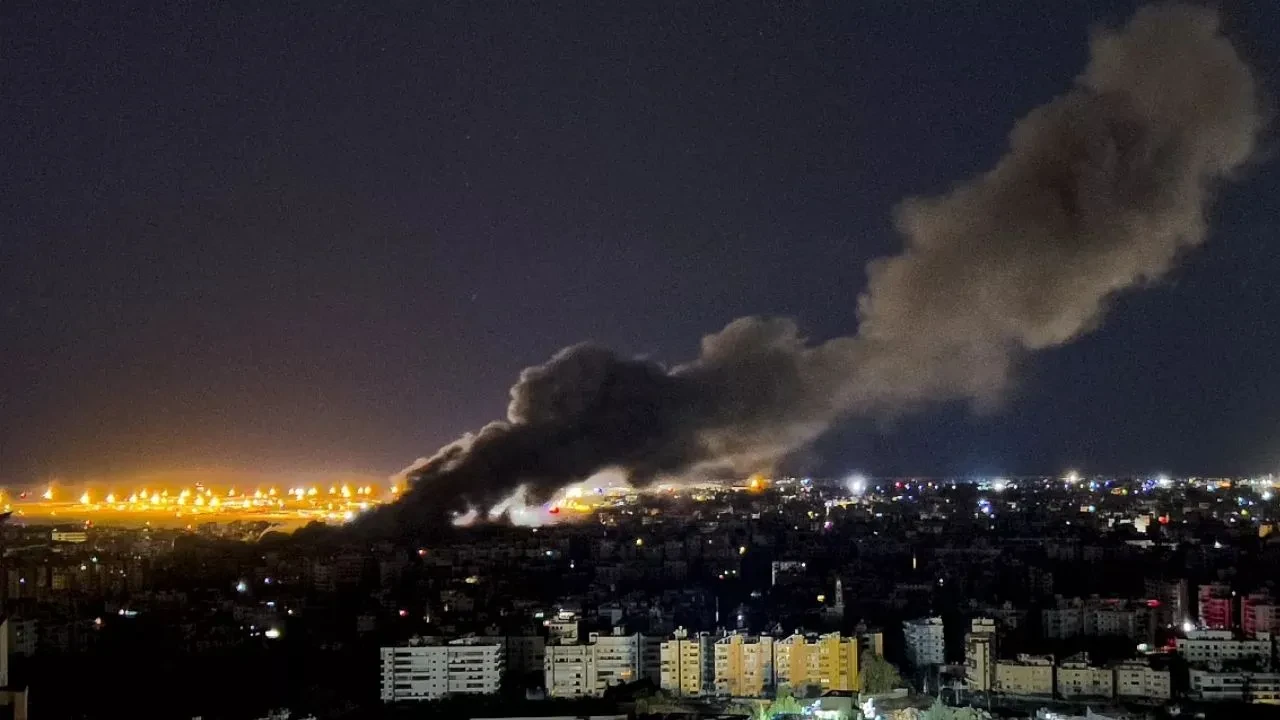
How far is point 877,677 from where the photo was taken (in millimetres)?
13273

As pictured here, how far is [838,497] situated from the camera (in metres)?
41.1

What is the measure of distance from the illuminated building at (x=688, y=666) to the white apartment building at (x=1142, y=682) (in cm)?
362

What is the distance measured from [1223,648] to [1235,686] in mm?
1442

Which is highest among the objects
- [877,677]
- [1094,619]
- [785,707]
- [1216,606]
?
[1216,606]

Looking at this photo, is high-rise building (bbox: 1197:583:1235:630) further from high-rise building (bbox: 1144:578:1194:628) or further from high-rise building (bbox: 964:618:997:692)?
high-rise building (bbox: 964:618:997:692)

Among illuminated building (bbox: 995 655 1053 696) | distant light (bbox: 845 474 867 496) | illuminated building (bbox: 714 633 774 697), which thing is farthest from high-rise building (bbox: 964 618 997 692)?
distant light (bbox: 845 474 867 496)

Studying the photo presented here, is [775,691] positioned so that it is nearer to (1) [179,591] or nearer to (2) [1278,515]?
(1) [179,591]

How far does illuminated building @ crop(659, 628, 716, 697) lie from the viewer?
13.7 m

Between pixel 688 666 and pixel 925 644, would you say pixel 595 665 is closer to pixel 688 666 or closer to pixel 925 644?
pixel 688 666

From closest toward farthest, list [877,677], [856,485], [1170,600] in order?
[877,677], [1170,600], [856,485]

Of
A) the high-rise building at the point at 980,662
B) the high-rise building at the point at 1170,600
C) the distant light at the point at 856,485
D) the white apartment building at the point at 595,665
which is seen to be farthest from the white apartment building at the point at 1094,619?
the distant light at the point at 856,485

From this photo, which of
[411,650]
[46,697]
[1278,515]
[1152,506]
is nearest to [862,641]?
[411,650]

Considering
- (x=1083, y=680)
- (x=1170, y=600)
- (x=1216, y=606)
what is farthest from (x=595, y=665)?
(x=1170, y=600)

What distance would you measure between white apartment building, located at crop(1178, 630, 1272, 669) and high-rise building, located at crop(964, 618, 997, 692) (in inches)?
74.9
